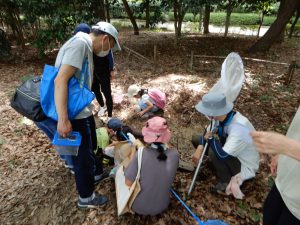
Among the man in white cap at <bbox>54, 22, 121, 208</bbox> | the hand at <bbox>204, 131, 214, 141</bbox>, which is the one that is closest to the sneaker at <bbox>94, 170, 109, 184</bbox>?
the man in white cap at <bbox>54, 22, 121, 208</bbox>

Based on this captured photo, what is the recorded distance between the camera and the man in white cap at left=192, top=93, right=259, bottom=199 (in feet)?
9.00

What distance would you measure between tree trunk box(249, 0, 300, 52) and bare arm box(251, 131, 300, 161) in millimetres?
9161

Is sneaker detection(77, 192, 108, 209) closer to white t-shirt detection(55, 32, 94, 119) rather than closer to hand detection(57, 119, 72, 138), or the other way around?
hand detection(57, 119, 72, 138)

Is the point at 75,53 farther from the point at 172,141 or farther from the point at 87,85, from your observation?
the point at 172,141

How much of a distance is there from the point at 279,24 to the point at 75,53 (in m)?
9.40

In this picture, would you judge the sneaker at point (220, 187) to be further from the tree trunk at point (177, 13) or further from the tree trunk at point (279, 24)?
the tree trunk at point (279, 24)

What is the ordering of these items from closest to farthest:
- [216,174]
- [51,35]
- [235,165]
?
[235,165] < [216,174] < [51,35]

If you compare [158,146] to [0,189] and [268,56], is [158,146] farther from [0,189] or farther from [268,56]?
[268,56]

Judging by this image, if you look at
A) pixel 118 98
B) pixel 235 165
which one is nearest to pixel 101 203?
pixel 235 165

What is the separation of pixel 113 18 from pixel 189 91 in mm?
19862

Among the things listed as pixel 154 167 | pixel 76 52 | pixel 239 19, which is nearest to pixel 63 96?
pixel 76 52

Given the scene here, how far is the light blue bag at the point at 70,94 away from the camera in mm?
2045

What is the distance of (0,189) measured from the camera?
10.1ft

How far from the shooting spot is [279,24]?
9.12 meters
